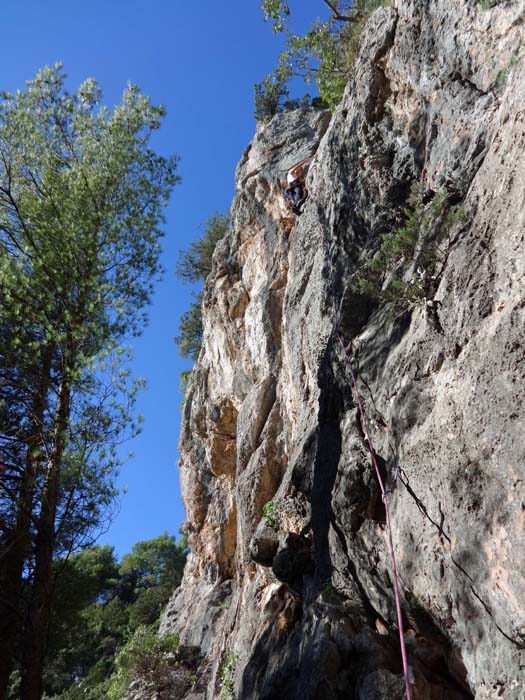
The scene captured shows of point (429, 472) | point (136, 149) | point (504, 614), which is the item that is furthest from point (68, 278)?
point (504, 614)

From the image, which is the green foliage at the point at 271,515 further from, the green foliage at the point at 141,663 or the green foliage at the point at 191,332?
the green foliage at the point at 191,332

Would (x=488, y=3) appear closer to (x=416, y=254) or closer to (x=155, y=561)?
→ (x=416, y=254)

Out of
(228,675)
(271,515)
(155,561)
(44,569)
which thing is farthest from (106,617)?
(44,569)

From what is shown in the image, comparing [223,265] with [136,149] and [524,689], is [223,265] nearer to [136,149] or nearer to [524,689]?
[136,149]

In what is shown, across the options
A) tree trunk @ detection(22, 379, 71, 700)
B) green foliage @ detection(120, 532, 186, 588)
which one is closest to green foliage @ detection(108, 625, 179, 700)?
tree trunk @ detection(22, 379, 71, 700)

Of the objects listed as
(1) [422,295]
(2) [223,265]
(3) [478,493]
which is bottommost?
(3) [478,493]

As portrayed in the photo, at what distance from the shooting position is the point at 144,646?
12883mm

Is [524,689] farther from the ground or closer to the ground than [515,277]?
closer to the ground

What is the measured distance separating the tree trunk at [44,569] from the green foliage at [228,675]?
3.58 m

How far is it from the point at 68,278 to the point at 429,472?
5.82 meters

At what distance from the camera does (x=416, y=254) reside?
7.02 metres

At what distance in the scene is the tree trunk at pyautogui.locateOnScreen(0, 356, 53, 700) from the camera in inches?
236

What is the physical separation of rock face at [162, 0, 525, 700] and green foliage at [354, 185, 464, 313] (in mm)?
189

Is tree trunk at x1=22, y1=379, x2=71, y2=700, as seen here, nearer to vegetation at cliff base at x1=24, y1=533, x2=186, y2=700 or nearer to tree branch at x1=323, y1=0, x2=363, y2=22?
vegetation at cliff base at x1=24, y1=533, x2=186, y2=700
